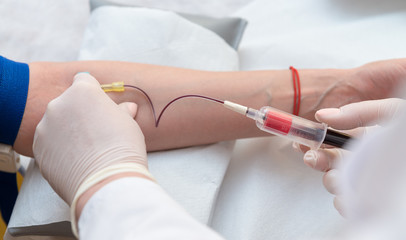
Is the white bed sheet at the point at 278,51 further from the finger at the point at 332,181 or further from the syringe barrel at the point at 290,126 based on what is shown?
the syringe barrel at the point at 290,126

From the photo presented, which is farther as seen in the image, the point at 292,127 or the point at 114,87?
the point at 114,87

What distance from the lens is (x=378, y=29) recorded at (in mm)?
1411

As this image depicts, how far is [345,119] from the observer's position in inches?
34.4

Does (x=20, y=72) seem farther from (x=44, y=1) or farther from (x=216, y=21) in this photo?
(x=44, y=1)

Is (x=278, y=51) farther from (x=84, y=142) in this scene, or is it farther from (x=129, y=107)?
(x=84, y=142)

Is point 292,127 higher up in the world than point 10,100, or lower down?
higher up

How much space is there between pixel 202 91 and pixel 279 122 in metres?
0.30

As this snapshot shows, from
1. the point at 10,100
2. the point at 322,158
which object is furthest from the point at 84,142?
the point at 322,158

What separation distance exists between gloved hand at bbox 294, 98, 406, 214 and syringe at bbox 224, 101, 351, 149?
2.1 inches

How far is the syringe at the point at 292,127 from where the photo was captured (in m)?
0.80

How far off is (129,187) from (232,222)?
0.43 meters

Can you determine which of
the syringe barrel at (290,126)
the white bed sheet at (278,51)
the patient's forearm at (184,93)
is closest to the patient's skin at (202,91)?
the patient's forearm at (184,93)

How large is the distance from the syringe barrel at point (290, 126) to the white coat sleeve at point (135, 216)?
0.83ft

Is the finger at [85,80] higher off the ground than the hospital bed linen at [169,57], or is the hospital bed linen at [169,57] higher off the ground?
the finger at [85,80]
